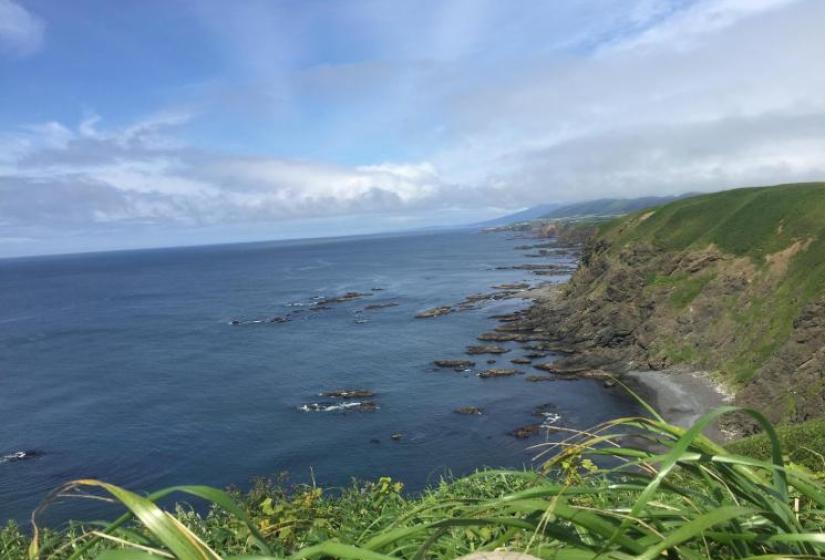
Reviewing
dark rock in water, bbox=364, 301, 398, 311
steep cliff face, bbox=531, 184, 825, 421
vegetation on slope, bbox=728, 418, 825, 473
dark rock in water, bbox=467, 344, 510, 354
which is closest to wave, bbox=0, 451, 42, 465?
dark rock in water, bbox=467, 344, 510, 354

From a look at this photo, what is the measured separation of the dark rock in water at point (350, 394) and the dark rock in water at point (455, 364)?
30.4ft

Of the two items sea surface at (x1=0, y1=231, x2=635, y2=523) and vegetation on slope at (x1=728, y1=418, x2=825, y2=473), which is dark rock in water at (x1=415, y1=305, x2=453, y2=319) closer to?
sea surface at (x1=0, y1=231, x2=635, y2=523)

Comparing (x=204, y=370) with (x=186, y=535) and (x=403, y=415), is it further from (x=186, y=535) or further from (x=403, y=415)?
(x=186, y=535)

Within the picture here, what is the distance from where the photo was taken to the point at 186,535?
5.66 feet

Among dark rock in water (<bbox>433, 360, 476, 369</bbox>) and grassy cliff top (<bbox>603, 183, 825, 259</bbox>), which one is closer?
grassy cliff top (<bbox>603, 183, 825, 259</bbox>)

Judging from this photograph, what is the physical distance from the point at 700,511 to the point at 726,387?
4514cm

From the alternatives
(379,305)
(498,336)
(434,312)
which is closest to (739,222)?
(498,336)

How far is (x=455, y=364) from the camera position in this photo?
53.7 meters

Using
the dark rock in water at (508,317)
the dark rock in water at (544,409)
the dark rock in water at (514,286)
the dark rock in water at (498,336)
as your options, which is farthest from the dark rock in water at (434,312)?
the dark rock in water at (544,409)

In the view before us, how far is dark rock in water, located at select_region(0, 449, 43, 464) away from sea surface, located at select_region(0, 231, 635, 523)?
229 mm

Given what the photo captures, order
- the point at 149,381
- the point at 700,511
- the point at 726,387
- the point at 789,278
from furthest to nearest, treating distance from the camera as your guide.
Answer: the point at 149,381 < the point at 789,278 < the point at 726,387 < the point at 700,511

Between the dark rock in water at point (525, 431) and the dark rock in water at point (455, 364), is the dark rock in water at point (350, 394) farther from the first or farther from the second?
the dark rock in water at point (525, 431)

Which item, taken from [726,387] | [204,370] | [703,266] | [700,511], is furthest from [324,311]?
[700,511]

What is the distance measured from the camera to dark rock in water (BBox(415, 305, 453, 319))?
76.9 m
